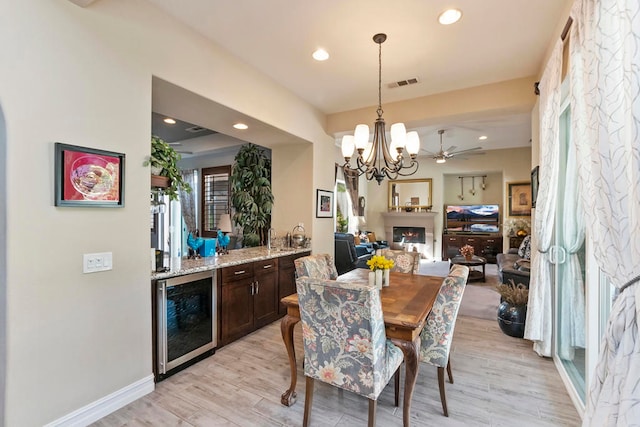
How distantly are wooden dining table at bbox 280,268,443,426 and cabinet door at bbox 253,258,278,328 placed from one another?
46.3 inches

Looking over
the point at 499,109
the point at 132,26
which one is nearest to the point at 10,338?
the point at 132,26

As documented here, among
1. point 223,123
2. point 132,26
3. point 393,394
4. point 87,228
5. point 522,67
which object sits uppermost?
point 522,67

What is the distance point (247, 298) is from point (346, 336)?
2.03 m

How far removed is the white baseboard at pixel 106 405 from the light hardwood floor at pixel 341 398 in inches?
1.8

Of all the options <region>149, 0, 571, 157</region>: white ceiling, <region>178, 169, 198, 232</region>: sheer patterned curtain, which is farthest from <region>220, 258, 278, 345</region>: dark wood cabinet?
<region>178, 169, 198, 232</region>: sheer patterned curtain

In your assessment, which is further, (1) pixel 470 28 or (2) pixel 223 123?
(2) pixel 223 123

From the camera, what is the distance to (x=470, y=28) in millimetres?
2602

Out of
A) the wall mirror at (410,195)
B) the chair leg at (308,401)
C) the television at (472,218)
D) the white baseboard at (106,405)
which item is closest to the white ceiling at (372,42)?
the chair leg at (308,401)

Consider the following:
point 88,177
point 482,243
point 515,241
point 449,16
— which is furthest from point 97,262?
point 482,243

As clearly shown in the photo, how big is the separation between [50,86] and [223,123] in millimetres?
1868

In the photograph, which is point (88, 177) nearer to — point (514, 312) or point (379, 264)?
point (379, 264)

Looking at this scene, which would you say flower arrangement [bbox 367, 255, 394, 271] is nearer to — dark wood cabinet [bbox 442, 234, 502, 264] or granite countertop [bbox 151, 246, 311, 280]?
granite countertop [bbox 151, 246, 311, 280]

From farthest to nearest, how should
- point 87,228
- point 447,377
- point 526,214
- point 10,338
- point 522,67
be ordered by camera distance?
point 526,214
point 522,67
point 447,377
point 87,228
point 10,338

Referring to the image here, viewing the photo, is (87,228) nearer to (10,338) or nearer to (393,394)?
(10,338)
